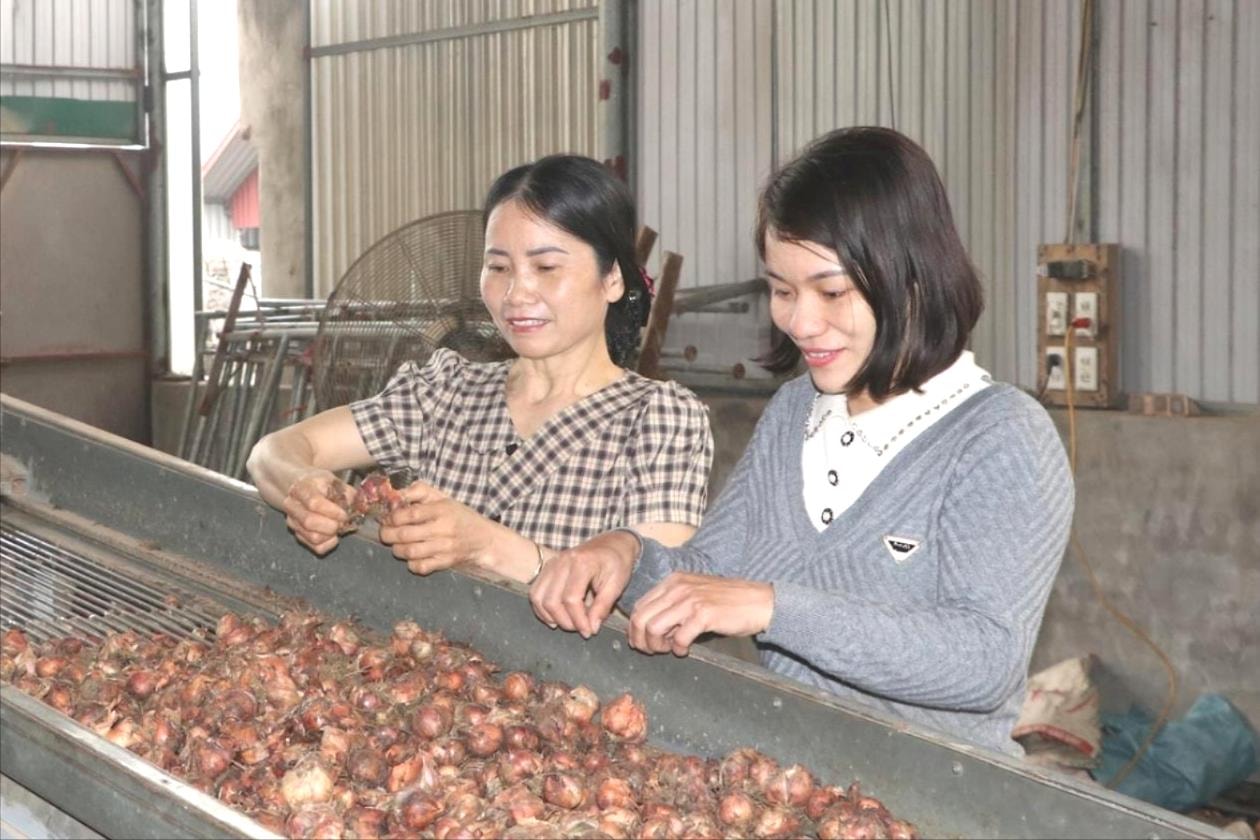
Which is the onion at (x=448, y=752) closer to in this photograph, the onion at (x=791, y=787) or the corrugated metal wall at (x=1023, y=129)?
the onion at (x=791, y=787)

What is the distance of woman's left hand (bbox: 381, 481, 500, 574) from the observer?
2.13m

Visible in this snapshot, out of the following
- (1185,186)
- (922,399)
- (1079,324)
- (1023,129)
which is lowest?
(922,399)

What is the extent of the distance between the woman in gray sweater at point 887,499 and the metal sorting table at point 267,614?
0.28ft

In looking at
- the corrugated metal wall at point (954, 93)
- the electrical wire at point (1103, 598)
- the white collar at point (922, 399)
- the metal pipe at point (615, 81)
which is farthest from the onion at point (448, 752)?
the metal pipe at point (615, 81)

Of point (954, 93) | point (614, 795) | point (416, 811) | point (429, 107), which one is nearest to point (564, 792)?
point (614, 795)

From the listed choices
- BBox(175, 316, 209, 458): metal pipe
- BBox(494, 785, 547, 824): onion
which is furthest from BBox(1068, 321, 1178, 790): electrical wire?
BBox(175, 316, 209, 458): metal pipe

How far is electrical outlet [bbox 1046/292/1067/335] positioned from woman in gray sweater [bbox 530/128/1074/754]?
3198 millimetres

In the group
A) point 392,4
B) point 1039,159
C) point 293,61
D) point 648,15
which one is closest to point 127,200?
point 293,61

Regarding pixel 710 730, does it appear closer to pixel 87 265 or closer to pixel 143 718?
pixel 143 718

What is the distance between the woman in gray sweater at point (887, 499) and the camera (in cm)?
162

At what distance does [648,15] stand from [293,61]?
9.46 ft

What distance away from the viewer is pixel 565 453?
2.41m

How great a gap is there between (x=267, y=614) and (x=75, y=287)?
727 cm

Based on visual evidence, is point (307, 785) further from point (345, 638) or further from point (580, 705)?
point (345, 638)
